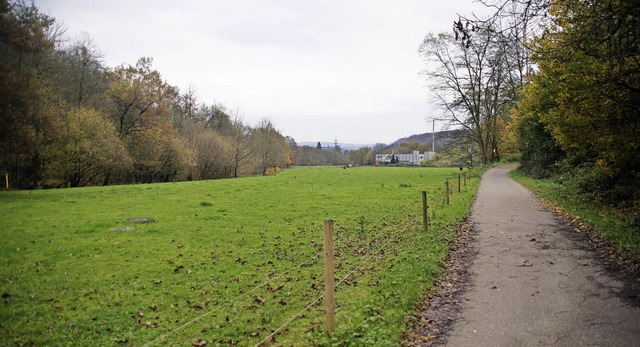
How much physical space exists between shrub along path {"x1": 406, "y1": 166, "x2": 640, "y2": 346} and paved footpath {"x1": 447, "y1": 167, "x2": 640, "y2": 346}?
11 millimetres

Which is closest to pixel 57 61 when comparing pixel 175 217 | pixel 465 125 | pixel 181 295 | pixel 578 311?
pixel 175 217

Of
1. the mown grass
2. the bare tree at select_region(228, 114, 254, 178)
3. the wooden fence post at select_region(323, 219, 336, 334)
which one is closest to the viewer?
the wooden fence post at select_region(323, 219, 336, 334)

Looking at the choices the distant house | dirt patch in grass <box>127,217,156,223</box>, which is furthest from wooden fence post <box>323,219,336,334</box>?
the distant house

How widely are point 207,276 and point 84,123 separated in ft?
107

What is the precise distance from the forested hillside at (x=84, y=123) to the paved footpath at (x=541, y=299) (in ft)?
71.7

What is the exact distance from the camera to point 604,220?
40.9 ft

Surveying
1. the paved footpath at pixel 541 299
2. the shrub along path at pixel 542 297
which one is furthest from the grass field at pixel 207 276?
the paved footpath at pixel 541 299

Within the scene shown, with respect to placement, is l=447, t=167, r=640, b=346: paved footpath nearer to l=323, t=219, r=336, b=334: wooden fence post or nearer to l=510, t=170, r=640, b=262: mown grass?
l=510, t=170, r=640, b=262: mown grass

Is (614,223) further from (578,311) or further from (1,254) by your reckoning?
(1,254)

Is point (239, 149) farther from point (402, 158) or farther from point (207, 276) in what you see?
point (402, 158)

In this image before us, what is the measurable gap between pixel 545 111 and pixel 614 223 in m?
8.37

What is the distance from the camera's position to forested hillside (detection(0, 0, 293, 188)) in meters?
19.6

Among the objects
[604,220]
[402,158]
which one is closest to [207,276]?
[604,220]

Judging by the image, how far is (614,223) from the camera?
465 inches
